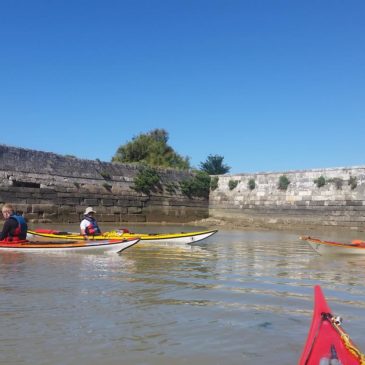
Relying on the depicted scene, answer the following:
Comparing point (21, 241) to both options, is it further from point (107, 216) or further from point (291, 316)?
point (107, 216)

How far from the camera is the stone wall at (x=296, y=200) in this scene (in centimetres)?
2252

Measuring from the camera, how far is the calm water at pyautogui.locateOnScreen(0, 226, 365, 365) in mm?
3803

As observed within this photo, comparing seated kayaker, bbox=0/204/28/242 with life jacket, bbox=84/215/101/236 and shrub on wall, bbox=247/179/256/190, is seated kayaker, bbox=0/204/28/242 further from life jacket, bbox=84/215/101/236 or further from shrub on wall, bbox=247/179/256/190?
shrub on wall, bbox=247/179/256/190

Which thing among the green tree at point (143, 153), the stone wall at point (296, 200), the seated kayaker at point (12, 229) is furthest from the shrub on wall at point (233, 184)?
the seated kayaker at point (12, 229)

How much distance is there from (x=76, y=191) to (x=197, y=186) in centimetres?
807

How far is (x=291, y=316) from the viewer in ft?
16.6

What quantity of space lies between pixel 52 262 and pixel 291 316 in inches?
201

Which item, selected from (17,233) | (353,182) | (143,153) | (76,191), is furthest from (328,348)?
(143,153)

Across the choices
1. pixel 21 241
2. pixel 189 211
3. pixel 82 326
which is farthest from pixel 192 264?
pixel 189 211

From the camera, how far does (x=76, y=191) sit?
20.9 m

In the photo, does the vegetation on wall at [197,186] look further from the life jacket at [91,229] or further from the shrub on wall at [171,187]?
the life jacket at [91,229]

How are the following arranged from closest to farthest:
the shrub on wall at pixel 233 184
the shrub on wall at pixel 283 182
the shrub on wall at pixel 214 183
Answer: the shrub on wall at pixel 283 182 → the shrub on wall at pixel 233 184 → the shrub on wall at pixel 214 183

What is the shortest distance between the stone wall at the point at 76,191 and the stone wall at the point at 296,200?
8.40 feet

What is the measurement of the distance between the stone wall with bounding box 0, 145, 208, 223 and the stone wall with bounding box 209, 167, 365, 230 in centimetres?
256
